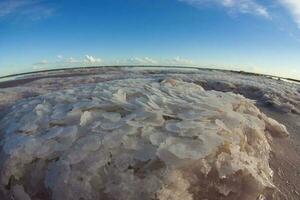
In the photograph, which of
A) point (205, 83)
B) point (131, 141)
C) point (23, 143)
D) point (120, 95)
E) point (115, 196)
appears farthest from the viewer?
point (205, 83)

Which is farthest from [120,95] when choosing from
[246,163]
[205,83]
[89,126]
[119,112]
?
[205,83]

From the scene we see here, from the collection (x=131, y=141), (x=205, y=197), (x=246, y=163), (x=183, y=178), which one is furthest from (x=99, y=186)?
(x=246, y=163)

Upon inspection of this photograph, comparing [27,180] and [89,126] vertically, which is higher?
[89,126]

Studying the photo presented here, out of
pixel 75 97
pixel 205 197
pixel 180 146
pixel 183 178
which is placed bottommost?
pixel 205 197

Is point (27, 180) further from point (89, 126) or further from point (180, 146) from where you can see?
point (180, 146)

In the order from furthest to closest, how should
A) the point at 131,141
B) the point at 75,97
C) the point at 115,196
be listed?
the point at 75,97 → the point at 131,141 → the point at 115,196

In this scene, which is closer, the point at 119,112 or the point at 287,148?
the point at 119,112

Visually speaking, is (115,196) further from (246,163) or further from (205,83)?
(205,83)
